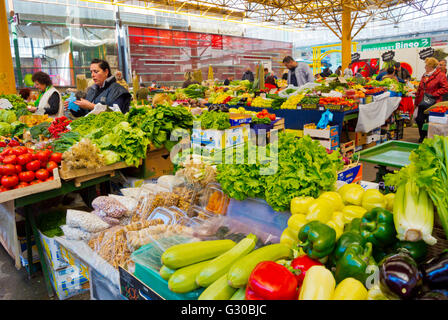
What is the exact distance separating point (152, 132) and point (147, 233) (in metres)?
1.80

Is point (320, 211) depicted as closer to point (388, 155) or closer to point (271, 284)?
point (271, 284)

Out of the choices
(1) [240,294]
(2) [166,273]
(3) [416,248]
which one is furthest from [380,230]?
(2) [166,273]

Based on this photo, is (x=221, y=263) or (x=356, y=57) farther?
(x=356, y=57)

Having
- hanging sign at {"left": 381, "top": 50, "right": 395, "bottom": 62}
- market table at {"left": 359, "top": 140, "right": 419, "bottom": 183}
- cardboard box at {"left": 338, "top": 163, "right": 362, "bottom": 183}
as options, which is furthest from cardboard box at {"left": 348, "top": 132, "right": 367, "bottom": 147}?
hanging sign at {"left": 381, "top": 50, "right": 395, "bottom": 62}

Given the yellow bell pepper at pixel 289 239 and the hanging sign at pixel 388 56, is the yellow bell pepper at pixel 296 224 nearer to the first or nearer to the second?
the yellow bell pepper at pixel 289 239

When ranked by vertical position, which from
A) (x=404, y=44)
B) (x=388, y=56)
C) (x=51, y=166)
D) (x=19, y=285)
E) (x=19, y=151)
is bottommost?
(x=19, y=285)

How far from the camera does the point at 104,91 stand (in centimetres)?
436

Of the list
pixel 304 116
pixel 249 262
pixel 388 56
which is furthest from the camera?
pixel 388 56

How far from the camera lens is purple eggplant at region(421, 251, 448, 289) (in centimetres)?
103

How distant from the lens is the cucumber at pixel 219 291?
3.94ft

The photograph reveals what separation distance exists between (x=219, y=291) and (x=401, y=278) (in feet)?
2.04

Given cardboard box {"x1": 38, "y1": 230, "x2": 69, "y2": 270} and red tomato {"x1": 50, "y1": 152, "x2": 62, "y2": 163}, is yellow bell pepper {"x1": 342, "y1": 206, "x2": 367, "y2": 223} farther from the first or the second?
red tomato {"x1": 50, "y1": 152, "x2": 62, "y2": 163}

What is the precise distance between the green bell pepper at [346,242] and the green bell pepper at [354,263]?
46 mm
